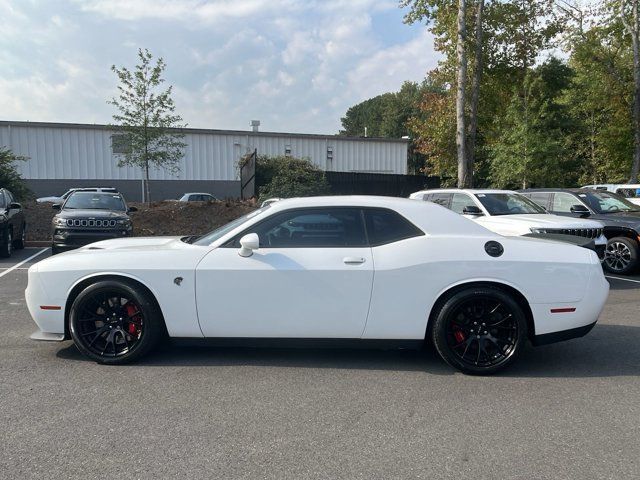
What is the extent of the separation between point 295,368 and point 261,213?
4.61 feet

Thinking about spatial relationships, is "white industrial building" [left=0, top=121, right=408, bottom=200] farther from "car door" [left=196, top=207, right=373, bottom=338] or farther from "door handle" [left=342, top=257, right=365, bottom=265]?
"door handle" [left=342, top=257, right=365, bottom=265]

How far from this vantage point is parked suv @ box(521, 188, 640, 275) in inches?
389

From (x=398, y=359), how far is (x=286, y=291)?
1307 millimetres

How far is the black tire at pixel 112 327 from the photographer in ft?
14.8

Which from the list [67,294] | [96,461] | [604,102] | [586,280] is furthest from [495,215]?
[604,102]

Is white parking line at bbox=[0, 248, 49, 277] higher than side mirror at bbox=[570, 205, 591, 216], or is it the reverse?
side mirror at bbox=[570, 205, 591, 216]

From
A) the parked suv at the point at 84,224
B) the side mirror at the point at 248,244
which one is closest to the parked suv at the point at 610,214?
the side mirror at the point at 248,244

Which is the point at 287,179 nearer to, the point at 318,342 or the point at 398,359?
the point at 398,359

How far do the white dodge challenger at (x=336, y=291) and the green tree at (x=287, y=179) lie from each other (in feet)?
48.7

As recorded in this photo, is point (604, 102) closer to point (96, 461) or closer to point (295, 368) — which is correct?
point (295, 368)

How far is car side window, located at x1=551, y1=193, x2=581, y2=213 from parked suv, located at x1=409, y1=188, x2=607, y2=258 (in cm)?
121

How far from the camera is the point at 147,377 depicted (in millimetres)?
4320

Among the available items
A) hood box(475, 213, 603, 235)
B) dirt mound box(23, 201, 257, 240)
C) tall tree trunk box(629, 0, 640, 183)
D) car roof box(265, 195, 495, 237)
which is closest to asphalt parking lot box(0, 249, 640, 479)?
car roof box(265, 195, 495, 237)

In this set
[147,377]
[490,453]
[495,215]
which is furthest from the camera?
[495,215]
